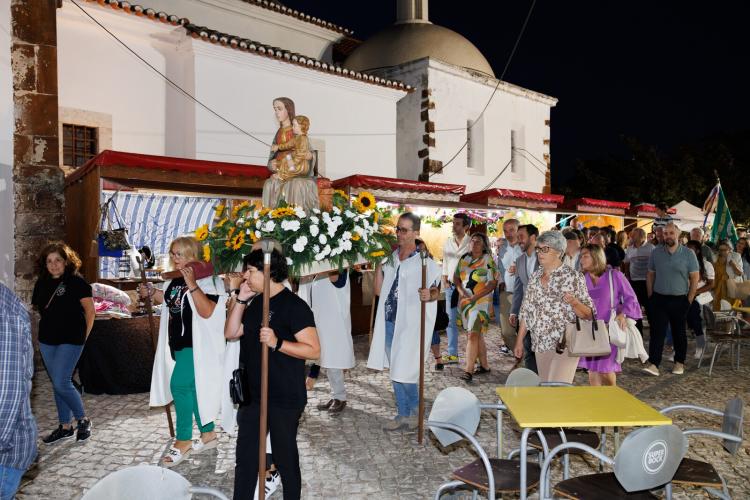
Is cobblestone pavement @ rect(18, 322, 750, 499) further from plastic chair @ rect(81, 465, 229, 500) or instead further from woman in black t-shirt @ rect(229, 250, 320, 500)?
plastic chair @ rect(81, 465, 229, 500)

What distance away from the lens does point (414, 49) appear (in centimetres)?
1920

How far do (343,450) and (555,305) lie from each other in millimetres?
2223

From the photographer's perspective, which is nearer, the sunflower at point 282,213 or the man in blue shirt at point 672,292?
the sunflower at point 282,213

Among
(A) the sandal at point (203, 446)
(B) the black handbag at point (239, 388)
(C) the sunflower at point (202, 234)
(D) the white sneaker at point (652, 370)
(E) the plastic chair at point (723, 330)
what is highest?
(C) the sunflower at point (202, 234)

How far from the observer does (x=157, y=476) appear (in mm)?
2385

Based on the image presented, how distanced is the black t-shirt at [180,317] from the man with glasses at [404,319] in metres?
1.78

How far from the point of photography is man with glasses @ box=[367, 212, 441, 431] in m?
5.79

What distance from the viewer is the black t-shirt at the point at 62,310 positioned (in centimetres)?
547

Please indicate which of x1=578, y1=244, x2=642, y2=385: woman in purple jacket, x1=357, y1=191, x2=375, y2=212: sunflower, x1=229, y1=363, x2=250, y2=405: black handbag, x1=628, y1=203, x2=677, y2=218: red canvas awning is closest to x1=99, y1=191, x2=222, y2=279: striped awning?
x1=357, y1=191, x2=375, y2=212: sunflower

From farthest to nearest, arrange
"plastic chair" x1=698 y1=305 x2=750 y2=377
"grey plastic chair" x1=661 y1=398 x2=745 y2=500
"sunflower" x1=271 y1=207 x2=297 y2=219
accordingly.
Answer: "plastic chair" x1=698 y1=305 x2=750 y2=377 → "sunflower" x1=271 y1=207 x2=297 y2=219 → "grey plastic chair" x1=661 y1=398 x2=745 y2=500

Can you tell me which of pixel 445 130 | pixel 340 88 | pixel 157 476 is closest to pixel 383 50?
pixel 445 130

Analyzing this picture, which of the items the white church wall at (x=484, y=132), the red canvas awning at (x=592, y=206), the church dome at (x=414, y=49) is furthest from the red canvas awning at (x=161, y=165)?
the red canvas awning at (x=592, y=206)

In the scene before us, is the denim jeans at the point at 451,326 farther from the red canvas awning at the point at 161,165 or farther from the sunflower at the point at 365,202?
the red canvas awning at the point at 161,165

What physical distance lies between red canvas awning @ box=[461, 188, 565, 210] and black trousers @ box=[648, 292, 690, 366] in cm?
711
